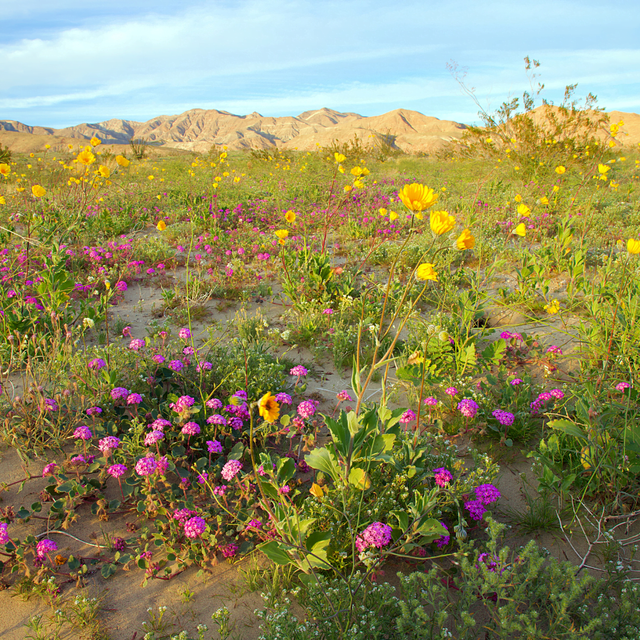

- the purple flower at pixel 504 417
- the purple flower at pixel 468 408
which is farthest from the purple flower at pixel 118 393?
the purple flower at pixel 504 417

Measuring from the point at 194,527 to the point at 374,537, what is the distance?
813mm

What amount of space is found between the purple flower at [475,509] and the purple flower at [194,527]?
Answer: 123cm

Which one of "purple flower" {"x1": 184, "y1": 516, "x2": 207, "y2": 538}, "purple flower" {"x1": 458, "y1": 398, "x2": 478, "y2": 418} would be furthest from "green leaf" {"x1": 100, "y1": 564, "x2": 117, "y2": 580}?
"purple flower" {"x1": 458, "y1": 398, "x2": 478, "y2": 418}

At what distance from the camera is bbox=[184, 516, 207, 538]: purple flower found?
1.71m

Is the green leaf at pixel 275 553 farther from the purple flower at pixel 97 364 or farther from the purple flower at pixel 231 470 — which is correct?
the purple flower at pixel 97 364

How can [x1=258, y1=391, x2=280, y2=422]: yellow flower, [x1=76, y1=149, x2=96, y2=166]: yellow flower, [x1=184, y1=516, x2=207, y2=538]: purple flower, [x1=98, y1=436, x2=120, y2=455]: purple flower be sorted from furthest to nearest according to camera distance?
[x1=76, y1=149, x2=96, y2=166]: yellow flower, [x1=98, y1=436, x2=120, y2=455]: purple flower, [x1=184, y1=516, x2=207, y2=538]: purple flower, [x1=258, y1=391, x2=280, y2=422]: yellow flower

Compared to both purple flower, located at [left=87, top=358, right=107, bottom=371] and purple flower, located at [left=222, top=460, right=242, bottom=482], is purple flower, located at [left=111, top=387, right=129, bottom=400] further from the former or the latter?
purple flower, located at [left=222, top=460, right=242, bottom=482]

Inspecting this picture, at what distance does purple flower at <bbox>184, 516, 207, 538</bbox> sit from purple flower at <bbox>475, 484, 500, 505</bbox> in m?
1.32

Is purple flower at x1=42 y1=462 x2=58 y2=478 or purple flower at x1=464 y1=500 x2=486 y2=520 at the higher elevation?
purple flower at x1=42 y1=462 x2=58 y2=478

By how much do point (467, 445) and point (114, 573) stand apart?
2046 mm

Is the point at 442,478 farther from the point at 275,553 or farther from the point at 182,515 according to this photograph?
the point at 182,515

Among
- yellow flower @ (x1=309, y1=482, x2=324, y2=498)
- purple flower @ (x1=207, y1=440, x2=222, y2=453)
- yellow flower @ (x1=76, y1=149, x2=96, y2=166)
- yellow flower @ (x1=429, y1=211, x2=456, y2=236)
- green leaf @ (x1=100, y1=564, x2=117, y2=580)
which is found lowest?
green leaf @ (x1=100, y1=564, x2=117, y2=580)

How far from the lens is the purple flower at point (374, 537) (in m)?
1.53

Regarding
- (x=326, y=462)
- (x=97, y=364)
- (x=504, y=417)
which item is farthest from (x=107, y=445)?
(x=504, y=417)
